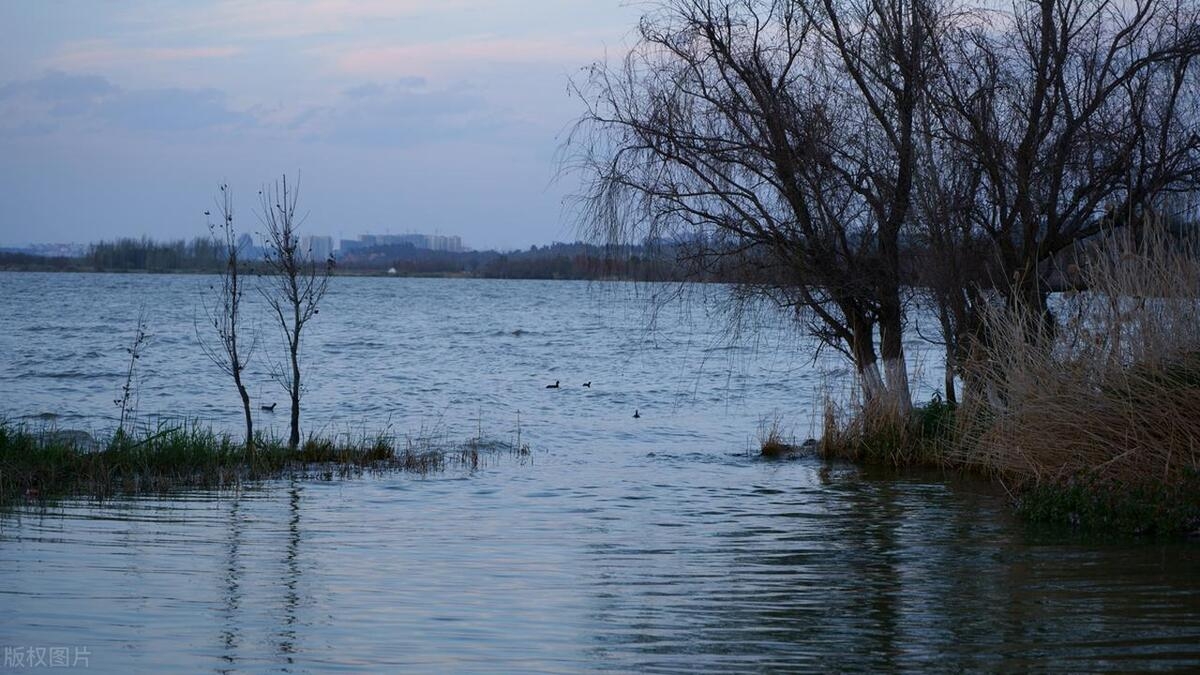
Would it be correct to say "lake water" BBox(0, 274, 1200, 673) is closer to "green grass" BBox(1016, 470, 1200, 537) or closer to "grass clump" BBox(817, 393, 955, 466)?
"green grass" BBox(1016, 470, 1200, 537)

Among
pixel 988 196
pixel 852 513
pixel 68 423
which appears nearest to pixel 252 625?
pixel 852 513

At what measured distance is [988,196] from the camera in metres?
15.5

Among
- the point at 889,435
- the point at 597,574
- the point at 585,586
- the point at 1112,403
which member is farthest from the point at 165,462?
the point at 1112,403

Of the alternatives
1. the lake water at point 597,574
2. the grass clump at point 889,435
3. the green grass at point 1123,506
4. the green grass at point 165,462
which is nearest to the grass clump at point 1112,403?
the green grass at point 1123,506

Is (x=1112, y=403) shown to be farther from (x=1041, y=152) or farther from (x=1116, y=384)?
(x=1041, y=152)

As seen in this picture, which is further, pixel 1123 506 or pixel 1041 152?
pixel 1041 152

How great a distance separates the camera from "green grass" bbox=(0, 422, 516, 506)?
1301 centimetres

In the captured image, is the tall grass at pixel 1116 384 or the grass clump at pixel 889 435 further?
the grass clump at pixel 889 435

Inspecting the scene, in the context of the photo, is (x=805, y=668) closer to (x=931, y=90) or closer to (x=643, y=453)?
(x=931, y=90)

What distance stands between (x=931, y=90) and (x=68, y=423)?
49.6 ft

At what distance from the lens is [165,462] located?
14336 mm

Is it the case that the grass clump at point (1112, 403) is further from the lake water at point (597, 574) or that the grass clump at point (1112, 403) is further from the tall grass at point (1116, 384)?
the lake water at point (597, 574)

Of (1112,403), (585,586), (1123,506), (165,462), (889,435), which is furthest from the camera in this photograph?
(889,435)

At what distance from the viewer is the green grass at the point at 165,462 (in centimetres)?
1301
